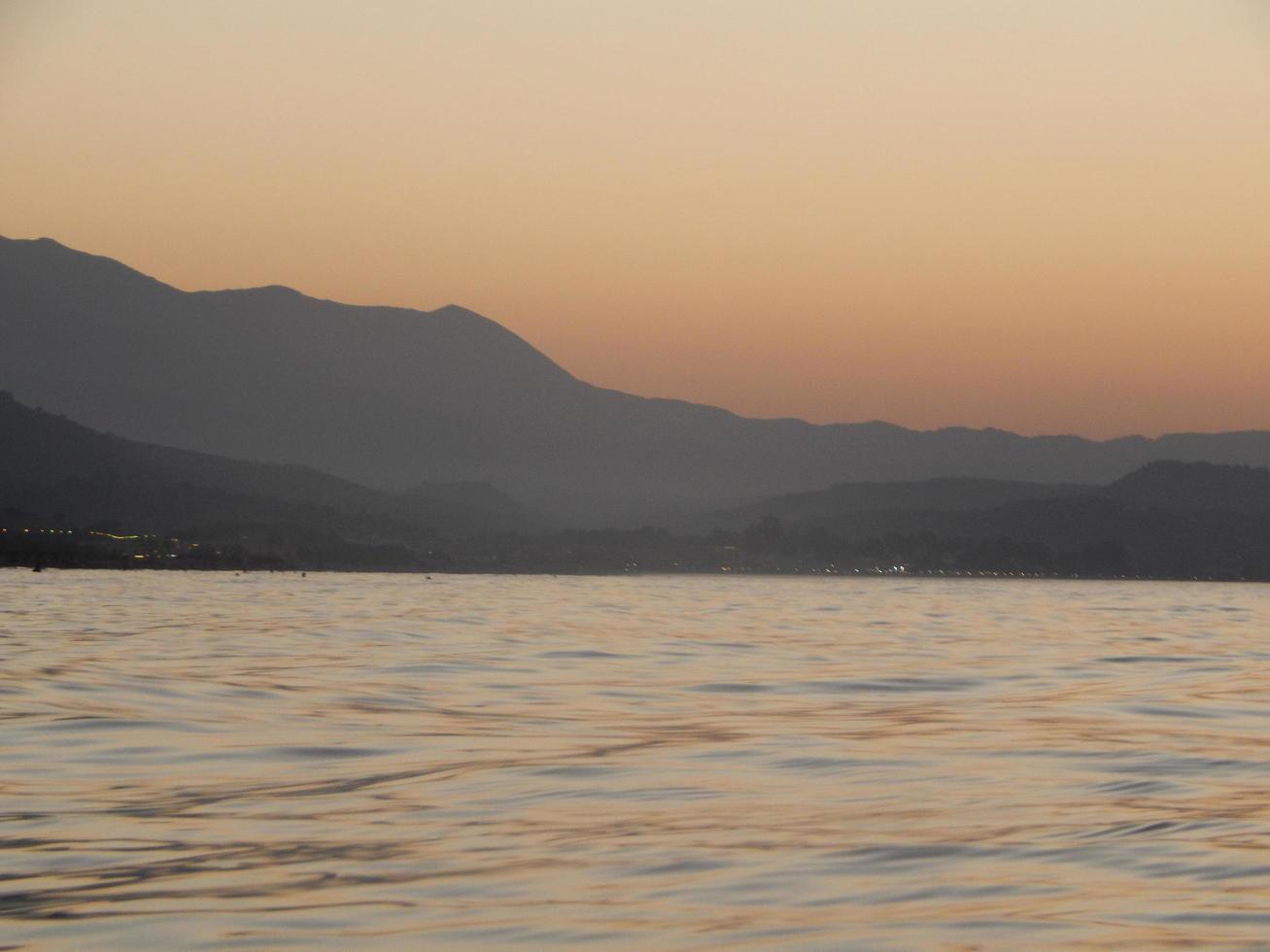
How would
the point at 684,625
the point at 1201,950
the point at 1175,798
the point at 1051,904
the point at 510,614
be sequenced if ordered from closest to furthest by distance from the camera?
the point at 1201,950 < the point at 1051,904 < the point at 1175,798 < the point at 684,625 < the point at 510,614

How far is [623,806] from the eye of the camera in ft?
69.4

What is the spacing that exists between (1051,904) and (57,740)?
17218 millimetres

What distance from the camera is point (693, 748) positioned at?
1078 inches

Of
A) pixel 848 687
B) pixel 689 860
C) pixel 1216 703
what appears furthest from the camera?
pixel 848 687

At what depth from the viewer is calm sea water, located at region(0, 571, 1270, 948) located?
14891mm

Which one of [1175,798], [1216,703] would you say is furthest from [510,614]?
[1175,798]

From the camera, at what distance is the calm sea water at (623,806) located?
48.9 ft

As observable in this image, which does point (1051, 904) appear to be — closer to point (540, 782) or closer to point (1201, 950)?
point (1201, 950)

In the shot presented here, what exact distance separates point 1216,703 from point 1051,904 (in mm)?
23958

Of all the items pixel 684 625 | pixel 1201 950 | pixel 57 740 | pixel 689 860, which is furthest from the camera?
pixel 684 625

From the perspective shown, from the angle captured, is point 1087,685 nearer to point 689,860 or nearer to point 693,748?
point 693,748

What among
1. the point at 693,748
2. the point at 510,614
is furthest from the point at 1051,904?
the point at 510,614

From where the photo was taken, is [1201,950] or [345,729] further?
[345,729]

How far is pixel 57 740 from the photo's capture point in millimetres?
27188
